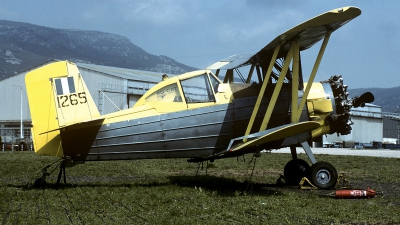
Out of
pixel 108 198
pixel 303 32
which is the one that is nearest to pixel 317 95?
pixel 303 32

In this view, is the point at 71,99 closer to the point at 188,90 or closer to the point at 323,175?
the point at 188,90

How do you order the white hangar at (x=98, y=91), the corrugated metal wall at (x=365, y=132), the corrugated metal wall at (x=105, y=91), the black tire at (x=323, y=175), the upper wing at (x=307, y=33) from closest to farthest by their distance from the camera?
1. the upper wing at (x=307, y=33)
2. the black tire at (x=323, y=175)
3. the corrugated metal wall at (x=105, y=91)
4. the white hangar at (x=98, y=91)
5. the corrugated metal wall at (x=365, y=132)

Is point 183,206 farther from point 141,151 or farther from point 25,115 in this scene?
point 25,115

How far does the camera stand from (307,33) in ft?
34.1

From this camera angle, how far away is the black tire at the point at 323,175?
10828mm

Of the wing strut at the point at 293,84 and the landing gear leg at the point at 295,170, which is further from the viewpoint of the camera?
the landing gear leg at the point at 295,170

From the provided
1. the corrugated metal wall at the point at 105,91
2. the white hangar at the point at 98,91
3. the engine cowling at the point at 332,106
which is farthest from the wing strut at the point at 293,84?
the corrugated metal wall at the point at 105,91

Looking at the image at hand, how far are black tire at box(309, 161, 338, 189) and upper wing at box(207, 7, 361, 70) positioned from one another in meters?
2.86

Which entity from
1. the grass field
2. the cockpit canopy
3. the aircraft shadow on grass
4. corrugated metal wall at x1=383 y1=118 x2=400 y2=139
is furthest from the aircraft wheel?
corrugated metal wall at x1=383 y1=118 x2=400 y2=139

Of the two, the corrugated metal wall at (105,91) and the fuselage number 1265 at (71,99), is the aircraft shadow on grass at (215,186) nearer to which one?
Result: the fuselage number 1265 at (71,99)

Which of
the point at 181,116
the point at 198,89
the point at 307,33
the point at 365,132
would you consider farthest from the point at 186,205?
the point at 365,132

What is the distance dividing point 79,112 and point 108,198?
241cm

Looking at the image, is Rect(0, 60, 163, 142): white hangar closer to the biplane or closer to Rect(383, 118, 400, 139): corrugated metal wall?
the biplane

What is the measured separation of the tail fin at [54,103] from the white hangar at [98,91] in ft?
95.1
